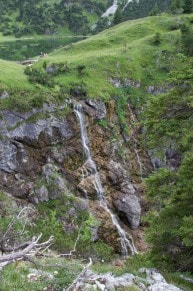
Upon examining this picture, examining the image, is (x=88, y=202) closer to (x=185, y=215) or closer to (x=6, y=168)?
(x=6, y=168)

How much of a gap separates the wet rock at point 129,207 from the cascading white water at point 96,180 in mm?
937

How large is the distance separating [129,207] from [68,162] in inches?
229

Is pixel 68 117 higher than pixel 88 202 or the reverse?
higher

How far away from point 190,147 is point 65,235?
49.2 feet

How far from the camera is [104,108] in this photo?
35.1m

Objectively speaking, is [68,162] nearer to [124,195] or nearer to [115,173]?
[115,173]

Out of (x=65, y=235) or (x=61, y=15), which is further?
(x=61, y=15)

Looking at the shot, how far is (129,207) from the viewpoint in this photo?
31.1 meters

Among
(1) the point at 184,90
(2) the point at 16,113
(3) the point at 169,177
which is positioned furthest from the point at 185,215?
(2) the point at 16,113

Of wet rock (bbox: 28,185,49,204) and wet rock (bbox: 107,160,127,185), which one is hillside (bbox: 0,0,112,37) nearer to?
wet rock (bbox: 107,160,127,185)

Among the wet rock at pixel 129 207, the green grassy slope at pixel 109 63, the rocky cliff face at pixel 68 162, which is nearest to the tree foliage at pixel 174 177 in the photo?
Answer: the rocky cliff face at pixel 68 162

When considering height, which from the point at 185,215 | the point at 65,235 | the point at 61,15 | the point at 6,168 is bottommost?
the point at 65,235

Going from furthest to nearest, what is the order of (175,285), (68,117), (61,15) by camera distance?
(61,15), (68,117), (175,285)

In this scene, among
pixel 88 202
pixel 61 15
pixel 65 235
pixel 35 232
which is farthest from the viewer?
pixel 61 15
